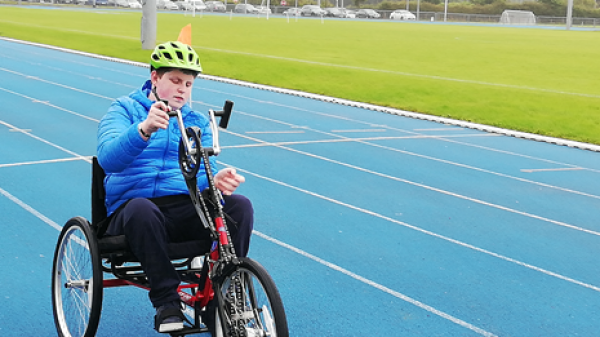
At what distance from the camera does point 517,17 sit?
299ft

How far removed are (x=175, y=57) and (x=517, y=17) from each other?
92.1m

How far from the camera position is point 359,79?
67.3 ft

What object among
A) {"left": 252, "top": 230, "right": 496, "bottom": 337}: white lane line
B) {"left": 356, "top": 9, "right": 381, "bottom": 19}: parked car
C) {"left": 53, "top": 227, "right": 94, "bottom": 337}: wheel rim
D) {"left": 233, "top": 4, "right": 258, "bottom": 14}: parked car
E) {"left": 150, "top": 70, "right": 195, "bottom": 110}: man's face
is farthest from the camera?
{"left": 356, "top": 9, "right": 381, "bottom": 19}: parked car

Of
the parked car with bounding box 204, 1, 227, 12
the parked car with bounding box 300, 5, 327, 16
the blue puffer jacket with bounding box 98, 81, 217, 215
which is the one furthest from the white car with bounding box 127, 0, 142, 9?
the blue puffer jacket with bounding box 98, 81, 217, 215

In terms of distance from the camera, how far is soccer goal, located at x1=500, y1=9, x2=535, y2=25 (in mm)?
90562

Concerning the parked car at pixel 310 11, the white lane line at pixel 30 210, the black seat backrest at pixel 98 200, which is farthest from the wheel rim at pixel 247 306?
the parked car at pixel 310 11

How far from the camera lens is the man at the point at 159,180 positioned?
3730mm

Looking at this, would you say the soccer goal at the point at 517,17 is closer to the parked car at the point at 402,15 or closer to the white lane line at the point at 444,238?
the parked car at the point at 402,15

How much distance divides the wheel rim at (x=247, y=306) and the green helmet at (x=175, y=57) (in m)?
1.08

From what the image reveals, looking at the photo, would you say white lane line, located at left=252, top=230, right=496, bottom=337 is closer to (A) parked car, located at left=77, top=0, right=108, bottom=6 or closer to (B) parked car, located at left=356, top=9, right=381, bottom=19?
(A) parked car, located at left=77, top=0, right=108, bottom=6

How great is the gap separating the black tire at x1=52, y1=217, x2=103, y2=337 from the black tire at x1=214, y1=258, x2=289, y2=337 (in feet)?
2.24

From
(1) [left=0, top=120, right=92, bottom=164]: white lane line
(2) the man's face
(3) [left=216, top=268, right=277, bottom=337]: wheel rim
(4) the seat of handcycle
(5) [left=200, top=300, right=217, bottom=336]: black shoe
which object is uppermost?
(2) the man's face

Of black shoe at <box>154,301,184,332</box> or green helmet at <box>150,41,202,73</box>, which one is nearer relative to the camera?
black shoe at <box>154,301,184,332</box>

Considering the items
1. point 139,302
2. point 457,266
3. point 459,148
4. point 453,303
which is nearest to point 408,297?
point 453,303
